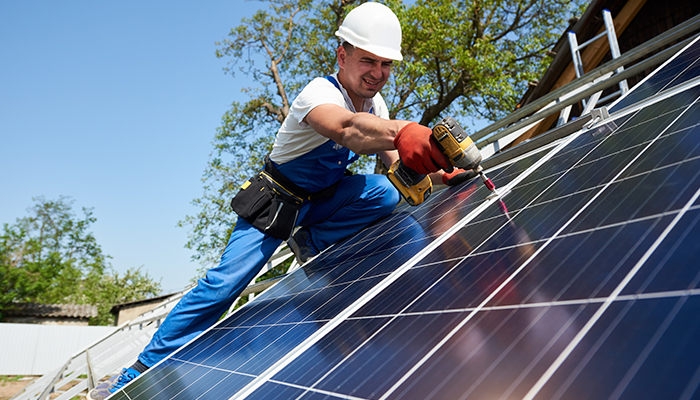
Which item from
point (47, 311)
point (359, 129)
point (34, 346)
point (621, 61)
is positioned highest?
point (47, 311)

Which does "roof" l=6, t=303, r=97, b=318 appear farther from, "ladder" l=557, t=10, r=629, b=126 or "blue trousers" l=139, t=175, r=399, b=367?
"ladder" l=557, t=10, r=629, b=126

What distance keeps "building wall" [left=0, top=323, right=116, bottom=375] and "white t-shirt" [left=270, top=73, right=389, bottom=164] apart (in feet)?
76.0

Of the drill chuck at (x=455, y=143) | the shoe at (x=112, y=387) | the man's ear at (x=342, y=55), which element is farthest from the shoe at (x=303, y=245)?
the drill chuck at (x=455, y=143)

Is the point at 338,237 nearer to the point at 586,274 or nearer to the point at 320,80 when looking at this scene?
the point at 320,80

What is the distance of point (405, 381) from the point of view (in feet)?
4.31

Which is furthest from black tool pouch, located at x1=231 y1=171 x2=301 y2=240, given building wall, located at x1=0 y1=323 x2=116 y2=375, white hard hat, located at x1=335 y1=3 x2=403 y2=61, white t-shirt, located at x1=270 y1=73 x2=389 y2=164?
building wall, located at x1=0 y1=323 x2=116 y2=375

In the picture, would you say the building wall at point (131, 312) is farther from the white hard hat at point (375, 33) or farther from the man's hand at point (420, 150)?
the man's hand at point (420, 150)

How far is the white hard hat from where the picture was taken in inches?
155

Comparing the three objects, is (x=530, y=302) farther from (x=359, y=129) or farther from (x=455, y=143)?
(x=359, y=129)

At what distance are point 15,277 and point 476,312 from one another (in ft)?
146

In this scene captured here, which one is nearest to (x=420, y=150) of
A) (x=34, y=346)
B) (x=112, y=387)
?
(x=112, y=387)

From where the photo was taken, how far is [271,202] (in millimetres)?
4273

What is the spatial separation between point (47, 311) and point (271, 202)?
3473 cm

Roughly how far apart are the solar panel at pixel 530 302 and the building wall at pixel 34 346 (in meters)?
24.6
